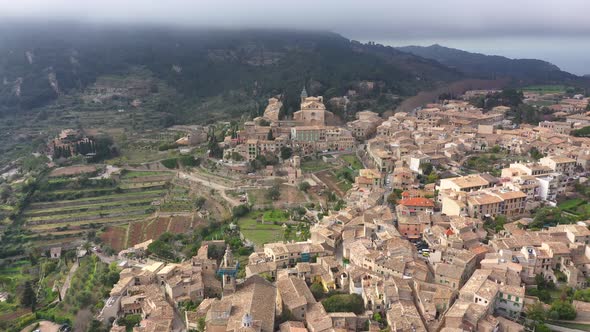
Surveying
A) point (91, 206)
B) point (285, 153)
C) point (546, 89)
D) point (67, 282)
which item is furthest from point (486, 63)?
point (67, 282)

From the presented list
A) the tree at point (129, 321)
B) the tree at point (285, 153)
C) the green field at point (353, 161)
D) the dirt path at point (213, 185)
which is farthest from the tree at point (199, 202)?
the tree at point (129, 321)

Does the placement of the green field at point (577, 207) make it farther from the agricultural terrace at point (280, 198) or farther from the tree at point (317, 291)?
the agricultural terrace at point (280, 198)

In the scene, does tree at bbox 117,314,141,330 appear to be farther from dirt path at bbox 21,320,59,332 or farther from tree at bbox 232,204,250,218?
tree at bbox 232,204,250,218

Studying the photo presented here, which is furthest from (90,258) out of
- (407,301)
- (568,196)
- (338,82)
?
(338,82)

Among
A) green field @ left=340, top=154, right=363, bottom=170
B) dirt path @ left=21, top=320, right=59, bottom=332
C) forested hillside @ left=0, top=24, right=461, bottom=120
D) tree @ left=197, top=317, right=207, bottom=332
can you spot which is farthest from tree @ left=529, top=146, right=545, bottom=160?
dirt path @ left=21, top=320, right=59, bottom=332

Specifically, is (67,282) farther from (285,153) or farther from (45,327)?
(285,153)
